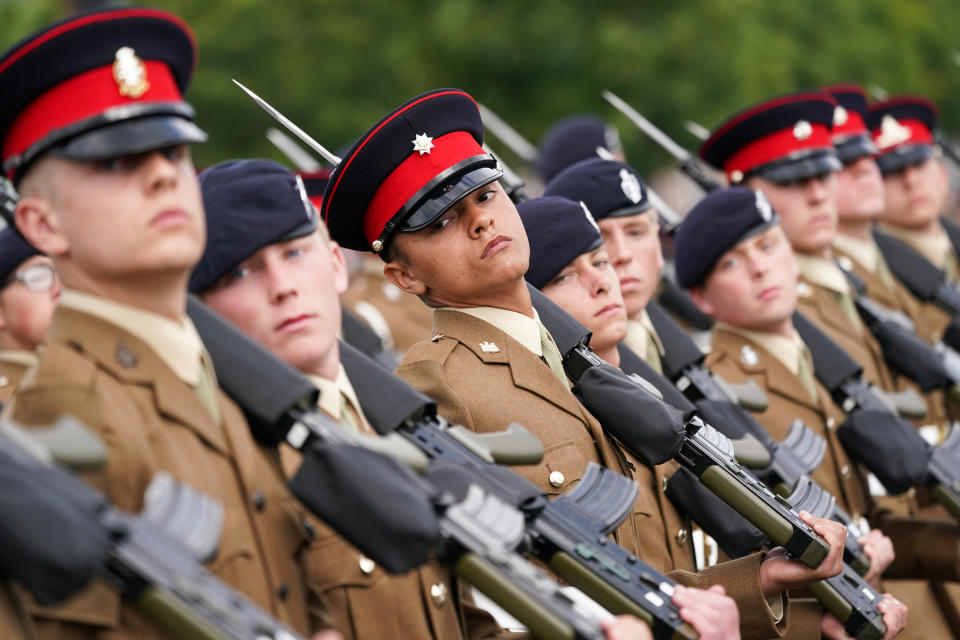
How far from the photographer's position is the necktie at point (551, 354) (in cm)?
511

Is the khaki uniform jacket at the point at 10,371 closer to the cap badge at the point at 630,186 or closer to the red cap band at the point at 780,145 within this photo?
the cap badge at the point at 630,186

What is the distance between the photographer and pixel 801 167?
8.02 metres

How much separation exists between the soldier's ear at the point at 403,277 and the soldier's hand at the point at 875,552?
6.74ft

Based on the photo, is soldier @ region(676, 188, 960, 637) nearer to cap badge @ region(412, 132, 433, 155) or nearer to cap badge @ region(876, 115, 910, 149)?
cap badge @ region(412, 132, 433, 155)

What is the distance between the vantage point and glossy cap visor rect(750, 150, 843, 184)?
8016 mm

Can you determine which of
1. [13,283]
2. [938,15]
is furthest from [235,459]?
[938,15]

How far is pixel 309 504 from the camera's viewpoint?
3473 millimetres

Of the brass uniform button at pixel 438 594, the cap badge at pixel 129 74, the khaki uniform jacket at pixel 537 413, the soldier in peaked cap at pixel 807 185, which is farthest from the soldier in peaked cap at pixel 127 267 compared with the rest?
the soldier in peaked cap at pixel 807 185

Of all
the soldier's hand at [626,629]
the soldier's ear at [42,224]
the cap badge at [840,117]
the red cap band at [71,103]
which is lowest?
the cap badge at [840,117]

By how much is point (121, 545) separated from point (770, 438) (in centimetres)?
358

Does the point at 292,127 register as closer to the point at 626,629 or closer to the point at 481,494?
the point at 481,494

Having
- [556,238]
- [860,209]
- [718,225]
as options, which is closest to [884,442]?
[718,225]

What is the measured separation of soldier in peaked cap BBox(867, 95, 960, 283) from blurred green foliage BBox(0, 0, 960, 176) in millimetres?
8892

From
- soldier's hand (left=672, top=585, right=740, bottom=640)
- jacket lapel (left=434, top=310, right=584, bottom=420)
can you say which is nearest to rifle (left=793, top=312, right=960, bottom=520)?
jacket lapel (left=434, top=310, right=584, bottom=420)
